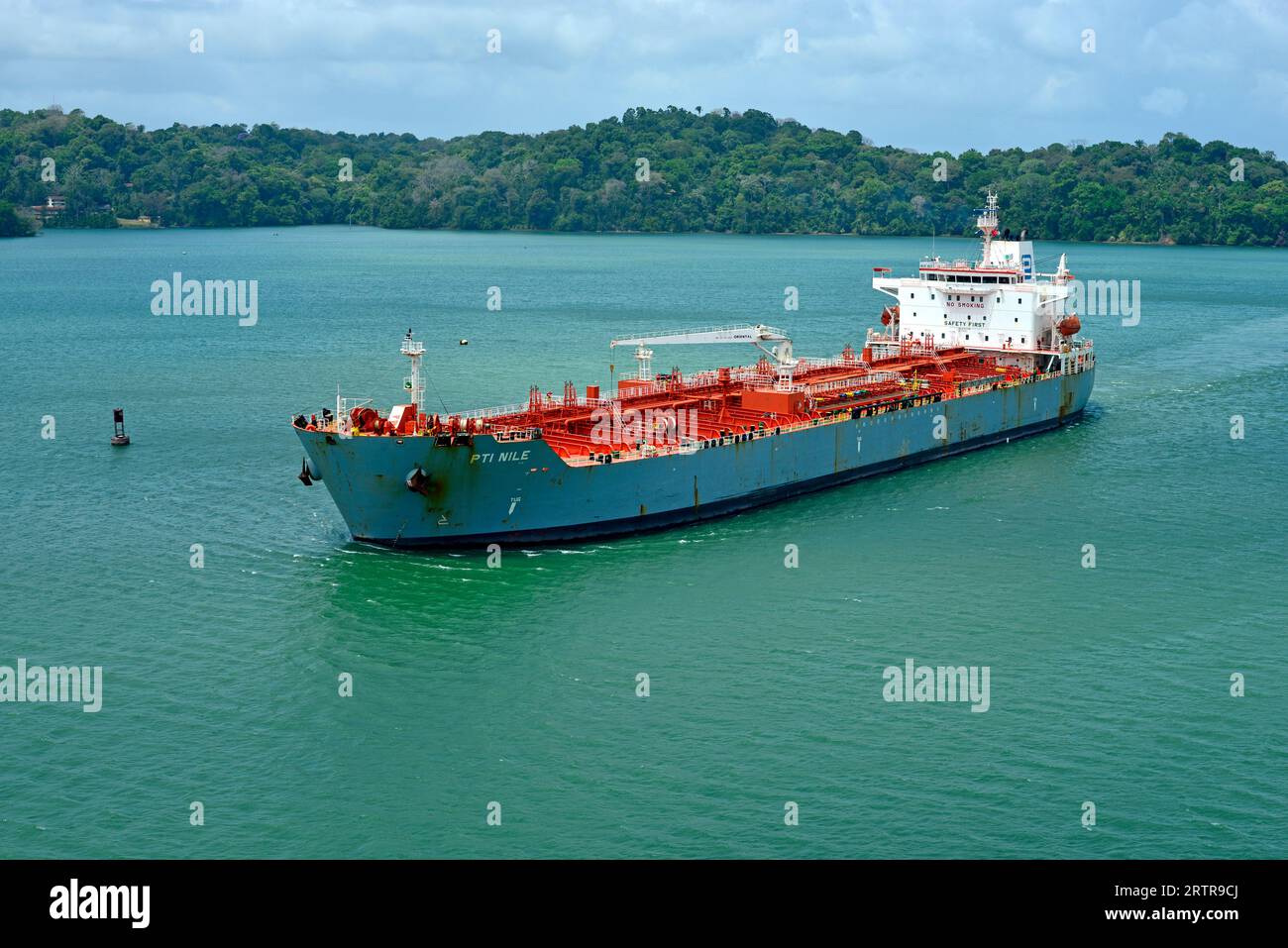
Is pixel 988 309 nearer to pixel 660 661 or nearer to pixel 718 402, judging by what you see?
pixel 718 402

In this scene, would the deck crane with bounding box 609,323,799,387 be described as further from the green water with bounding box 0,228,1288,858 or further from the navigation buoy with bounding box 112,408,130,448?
the navigation buoy with bounding box 112,408,130,448

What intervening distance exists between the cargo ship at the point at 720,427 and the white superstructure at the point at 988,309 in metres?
0.09

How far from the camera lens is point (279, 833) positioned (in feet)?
84.8

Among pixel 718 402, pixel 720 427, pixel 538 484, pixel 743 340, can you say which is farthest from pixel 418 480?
pixel 743 340

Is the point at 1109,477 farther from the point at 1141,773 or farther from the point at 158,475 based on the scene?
the point at 158,475

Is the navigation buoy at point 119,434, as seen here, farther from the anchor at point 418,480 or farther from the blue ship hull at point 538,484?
the anchor at point 418,480

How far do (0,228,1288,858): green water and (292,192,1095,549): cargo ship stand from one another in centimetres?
116

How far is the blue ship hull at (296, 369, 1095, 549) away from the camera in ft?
133

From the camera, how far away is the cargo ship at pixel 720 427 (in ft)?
135

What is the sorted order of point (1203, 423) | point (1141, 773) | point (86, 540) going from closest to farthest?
point (1141, 773) < point (86, 540) < point (1203, 423)

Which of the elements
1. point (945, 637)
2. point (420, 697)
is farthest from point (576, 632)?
point (945, 637)

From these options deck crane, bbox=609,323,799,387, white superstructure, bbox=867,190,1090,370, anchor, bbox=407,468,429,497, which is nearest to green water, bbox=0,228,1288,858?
anchor, bbox=407,468,429,497

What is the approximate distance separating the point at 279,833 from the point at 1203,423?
169 feet

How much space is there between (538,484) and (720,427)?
960cm
